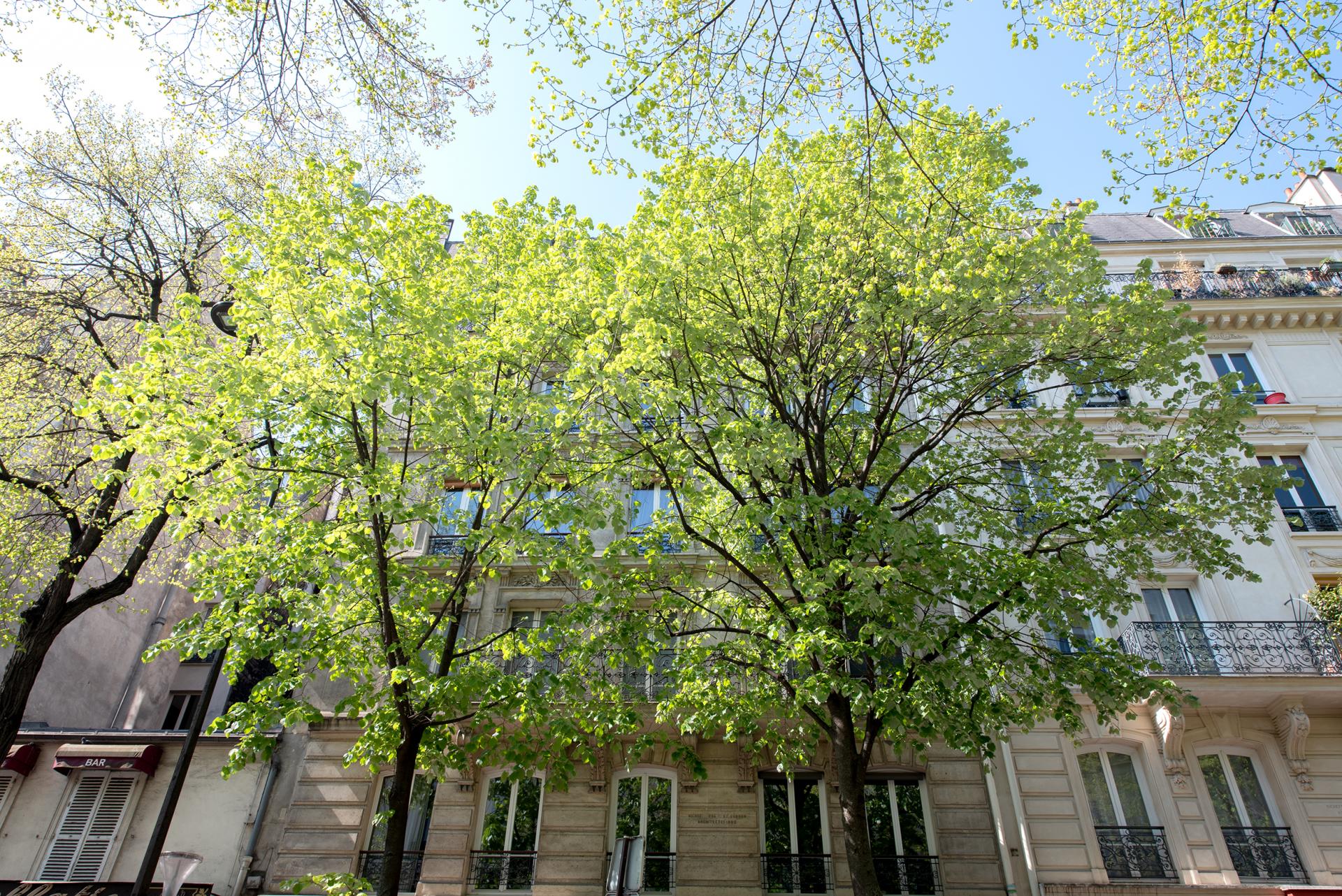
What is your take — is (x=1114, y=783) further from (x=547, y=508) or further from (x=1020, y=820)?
(x=547, y=508)

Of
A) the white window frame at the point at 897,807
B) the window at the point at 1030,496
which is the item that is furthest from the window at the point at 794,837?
the window at the point at 1030,496

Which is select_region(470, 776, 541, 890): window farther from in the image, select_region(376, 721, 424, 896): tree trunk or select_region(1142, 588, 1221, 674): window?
select_region(1142, 588, 1221, 674): window

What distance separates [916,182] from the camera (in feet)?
37.0

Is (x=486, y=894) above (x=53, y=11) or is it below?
below

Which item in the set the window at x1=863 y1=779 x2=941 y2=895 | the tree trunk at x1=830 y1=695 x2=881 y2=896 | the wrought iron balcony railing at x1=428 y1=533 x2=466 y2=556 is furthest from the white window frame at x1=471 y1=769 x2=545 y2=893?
the tree trunk at x1=830 y1=695 x2=881 y2=896

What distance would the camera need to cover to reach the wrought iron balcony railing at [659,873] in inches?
503

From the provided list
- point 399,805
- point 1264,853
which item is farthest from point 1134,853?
point 399,805

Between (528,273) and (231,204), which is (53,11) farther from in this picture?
(231,204)

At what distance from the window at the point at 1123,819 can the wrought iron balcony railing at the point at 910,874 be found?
2.82 meters

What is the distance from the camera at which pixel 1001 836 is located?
12703 mm

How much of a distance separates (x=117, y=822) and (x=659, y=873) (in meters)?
10.2

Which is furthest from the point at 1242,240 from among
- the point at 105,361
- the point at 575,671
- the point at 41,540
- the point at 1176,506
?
the point at 41,540

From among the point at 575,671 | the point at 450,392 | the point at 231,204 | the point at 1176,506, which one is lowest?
the point at 575,671

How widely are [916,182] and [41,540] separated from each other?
1613 centimetres
